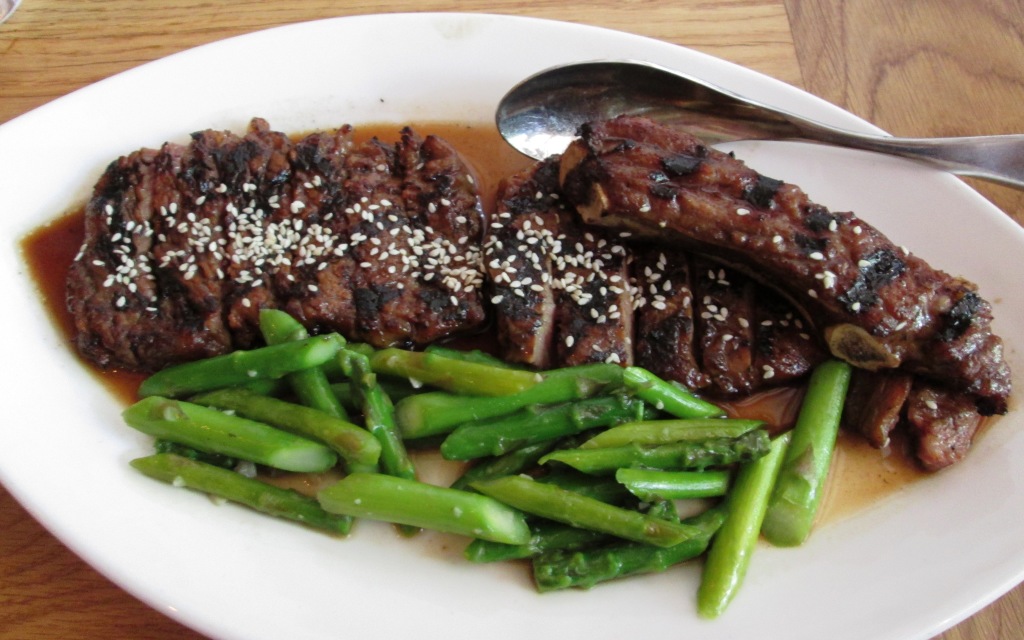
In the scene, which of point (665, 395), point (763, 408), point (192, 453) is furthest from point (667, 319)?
point (192, 453)

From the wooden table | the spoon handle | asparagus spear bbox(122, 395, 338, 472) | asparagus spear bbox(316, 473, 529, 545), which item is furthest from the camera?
the wooden table

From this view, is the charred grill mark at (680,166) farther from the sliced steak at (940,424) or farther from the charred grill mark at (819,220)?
the sliced steak at (940,424)

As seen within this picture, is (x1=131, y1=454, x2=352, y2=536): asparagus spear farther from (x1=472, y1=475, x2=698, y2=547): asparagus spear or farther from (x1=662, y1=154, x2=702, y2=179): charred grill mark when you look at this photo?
(x1=662, y1=154, x2=702, y2=179): charred grill mark

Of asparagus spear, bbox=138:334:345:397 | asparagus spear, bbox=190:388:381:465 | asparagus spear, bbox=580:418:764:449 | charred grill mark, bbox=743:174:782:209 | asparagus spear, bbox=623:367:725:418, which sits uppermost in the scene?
charred grill mark, bbox=743:174:782:209

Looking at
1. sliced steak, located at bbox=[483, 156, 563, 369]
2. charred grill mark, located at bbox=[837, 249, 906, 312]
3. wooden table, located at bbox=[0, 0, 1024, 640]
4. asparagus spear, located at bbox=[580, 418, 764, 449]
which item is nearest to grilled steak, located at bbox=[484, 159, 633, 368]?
sliced steak, located at bbox=[483, 156, 563, 369]

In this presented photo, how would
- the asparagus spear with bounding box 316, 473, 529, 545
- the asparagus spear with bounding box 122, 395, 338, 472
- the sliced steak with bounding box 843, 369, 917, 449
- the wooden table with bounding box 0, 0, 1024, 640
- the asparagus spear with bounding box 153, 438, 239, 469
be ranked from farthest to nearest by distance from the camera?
the wooden table with bounding box 0, 0, 1024, 640, the sliced steak with bounding box 843, 369, 917, 449, the asparagus spear with bounding box 153, 438, 239, 469, the asparagus spear with bounding box 122, 395, 338, 472, the asparagus spear with bounding box 316, 473, 529, 545

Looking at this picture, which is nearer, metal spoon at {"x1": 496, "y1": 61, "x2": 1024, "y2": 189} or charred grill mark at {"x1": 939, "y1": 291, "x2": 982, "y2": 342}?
charred grill mark at {"x1": 939, "y1": 291, "x2": 982, "y2": 342}

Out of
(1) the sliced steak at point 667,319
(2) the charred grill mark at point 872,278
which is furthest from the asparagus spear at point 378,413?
(2) the charred grill mark at point 872,278

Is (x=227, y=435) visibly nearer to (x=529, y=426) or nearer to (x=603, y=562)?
(x=529, y=426)
